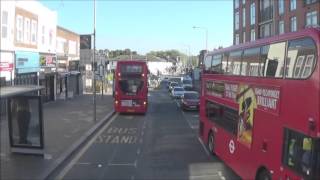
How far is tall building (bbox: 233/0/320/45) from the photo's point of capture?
51375 millimetres

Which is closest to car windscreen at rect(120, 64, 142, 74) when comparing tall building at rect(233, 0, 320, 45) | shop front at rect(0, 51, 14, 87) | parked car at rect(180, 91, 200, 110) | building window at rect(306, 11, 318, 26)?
parked car at rect(180, 91, 200, 110)

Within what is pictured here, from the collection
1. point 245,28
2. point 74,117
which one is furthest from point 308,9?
point 74,117

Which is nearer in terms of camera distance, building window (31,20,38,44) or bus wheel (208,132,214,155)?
bus wheel (208,132,214,155)

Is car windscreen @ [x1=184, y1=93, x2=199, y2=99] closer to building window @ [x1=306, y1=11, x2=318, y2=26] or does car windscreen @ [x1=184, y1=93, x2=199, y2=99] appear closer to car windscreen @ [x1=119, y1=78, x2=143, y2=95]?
car windscreen @ [x1=119, y1=78, x2=143, y2=95]

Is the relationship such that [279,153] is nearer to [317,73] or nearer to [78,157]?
[317,73]

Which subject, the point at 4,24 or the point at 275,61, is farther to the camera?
the point at 4,24

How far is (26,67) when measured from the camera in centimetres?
3522

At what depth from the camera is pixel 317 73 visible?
9094mm

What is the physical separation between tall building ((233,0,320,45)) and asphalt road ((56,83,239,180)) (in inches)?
814

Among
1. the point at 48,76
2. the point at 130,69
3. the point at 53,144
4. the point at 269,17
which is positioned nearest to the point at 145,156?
the point at 53,144

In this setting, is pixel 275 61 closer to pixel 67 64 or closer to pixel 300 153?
pixel 300 153

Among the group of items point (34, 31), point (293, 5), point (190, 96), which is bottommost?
point (190, 96)

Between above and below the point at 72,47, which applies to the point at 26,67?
below

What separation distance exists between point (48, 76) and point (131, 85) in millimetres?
11408
